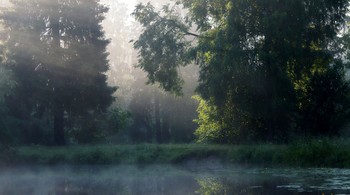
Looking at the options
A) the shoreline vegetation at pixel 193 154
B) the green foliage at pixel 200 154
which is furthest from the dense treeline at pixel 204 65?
the green foliage at pixel 200 154

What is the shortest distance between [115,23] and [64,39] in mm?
43557

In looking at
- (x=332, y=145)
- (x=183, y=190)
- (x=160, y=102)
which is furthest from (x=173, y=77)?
(x=160, y=102)

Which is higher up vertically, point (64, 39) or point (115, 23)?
point (115, 23)

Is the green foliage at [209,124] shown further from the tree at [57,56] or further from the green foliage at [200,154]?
the tree at [57,56]

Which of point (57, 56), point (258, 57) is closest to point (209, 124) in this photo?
point (258, 57)

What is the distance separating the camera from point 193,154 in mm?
32719

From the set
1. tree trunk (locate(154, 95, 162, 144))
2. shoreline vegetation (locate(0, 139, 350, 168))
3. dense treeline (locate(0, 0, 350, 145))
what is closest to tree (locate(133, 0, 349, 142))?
dense treeline (locate(0, 0, 350, 145))

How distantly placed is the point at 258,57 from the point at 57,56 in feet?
55.8

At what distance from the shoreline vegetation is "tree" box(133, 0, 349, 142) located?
107 inches

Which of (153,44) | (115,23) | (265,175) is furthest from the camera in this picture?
(115,23)

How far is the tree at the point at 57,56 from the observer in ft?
137

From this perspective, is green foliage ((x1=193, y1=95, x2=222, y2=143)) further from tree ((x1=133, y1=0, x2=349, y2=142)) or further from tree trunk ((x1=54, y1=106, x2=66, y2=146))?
tree trunk ((x1=54, y1=106, x2=66, y2=146))

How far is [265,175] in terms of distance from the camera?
22.4 m

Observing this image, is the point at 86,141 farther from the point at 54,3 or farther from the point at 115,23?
the point at 115,23
